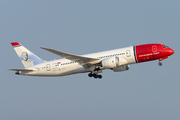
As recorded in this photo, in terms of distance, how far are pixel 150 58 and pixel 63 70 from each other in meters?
13.7

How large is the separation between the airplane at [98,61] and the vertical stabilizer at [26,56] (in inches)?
55.2

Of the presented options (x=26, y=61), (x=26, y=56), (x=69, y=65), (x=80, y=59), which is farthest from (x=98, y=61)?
(x=26, y=56)

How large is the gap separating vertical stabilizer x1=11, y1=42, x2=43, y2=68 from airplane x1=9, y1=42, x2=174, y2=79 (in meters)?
1.40

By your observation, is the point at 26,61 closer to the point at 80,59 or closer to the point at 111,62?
the point at 80,59

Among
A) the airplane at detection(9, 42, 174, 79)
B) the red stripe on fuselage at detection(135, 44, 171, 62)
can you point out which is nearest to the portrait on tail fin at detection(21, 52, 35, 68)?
the airplane at detection(9, 42, 174, 79)

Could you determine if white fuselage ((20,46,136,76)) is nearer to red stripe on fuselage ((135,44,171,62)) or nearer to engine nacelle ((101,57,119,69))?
red stripe on fuselage ((135,44,171,62))

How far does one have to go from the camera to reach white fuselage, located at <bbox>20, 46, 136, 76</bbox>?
136 feet

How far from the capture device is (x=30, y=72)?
46.2 m

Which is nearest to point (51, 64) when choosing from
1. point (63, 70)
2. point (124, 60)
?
point (63, 70)

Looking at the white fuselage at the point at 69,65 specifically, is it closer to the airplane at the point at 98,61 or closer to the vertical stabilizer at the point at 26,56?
the airplane at the point at 98,61

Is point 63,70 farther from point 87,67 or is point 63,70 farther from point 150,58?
point 150,58

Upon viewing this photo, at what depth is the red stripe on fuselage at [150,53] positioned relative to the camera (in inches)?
1619

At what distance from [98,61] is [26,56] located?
560 inches

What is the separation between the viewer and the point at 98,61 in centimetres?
4194
